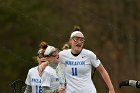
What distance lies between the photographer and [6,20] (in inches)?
1554

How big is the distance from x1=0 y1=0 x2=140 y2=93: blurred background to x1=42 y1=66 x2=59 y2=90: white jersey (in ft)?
77.4

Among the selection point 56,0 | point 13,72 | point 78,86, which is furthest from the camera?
point 56,0

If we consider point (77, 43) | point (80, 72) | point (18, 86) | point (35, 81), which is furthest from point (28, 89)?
point (77, 43)

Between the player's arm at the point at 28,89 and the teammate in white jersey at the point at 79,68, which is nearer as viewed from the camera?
the teammate in white jersey at the point at 79,68

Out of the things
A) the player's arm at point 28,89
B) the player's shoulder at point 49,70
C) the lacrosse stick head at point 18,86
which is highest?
the player's shoulder at point 49,70

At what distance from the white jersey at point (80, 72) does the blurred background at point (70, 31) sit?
76.5 feet

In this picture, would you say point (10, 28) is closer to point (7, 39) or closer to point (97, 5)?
point (7, 39)

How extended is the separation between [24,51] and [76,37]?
95.5 feet

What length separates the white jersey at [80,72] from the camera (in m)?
11.2

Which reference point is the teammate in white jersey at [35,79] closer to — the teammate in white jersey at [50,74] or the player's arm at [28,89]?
the player's arm at [28,89]

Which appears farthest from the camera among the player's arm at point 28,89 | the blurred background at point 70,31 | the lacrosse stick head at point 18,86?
the blurred background at point 70,31

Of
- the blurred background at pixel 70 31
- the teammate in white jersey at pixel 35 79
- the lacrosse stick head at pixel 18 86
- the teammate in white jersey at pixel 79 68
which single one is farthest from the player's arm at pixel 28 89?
the blurred background at pixel 70 31

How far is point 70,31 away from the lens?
41562 millimetres

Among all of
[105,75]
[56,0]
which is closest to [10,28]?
[56,0]
